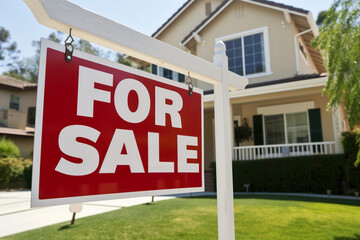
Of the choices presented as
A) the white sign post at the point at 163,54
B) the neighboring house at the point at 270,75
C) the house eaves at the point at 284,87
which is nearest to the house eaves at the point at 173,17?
the neighboring house at the point at 270,75

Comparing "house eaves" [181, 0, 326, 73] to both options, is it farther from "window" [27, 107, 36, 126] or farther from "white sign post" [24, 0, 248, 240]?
"window" [27, 107, 36, 126]

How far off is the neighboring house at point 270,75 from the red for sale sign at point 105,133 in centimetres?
962

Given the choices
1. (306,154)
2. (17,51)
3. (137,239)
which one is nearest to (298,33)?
(306,154)

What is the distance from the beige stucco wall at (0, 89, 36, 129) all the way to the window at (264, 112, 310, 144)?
1737 centimetres

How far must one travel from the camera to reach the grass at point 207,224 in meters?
4.25

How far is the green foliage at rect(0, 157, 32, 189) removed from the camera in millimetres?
14430

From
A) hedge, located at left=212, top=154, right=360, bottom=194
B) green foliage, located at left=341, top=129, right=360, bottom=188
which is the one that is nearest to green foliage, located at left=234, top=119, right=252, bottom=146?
hedge, located at left=212, top=154, right=360, bottom=194

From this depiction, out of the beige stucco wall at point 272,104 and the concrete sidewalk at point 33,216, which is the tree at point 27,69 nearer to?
the beige stucco wall at point 272,104

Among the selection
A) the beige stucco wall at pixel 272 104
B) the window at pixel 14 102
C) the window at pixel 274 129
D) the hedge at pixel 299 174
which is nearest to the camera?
the hedge at pixel 299 174

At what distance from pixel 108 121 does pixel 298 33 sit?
13.3m

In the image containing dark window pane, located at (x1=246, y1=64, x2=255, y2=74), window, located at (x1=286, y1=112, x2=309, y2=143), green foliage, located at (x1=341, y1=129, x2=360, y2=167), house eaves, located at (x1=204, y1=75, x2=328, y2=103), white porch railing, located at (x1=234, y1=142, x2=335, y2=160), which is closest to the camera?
green foliage, located at (x1=341, y1=129, x2=360, y2=167)

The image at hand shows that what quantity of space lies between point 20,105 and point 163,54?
25.0 m

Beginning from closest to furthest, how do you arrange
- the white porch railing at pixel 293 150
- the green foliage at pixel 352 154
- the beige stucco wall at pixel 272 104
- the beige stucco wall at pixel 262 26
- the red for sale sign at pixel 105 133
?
1. the red for sale sign at pixel 105 133
2. the green foliage at pixel 352 154
3. the white porch railing at pixel 293 150
4. the beige stucco wall at pixel 272 104
5. the beige stucco wall at pixel 262 26

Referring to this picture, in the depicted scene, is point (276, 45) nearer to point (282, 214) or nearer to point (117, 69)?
point (282, 214)
